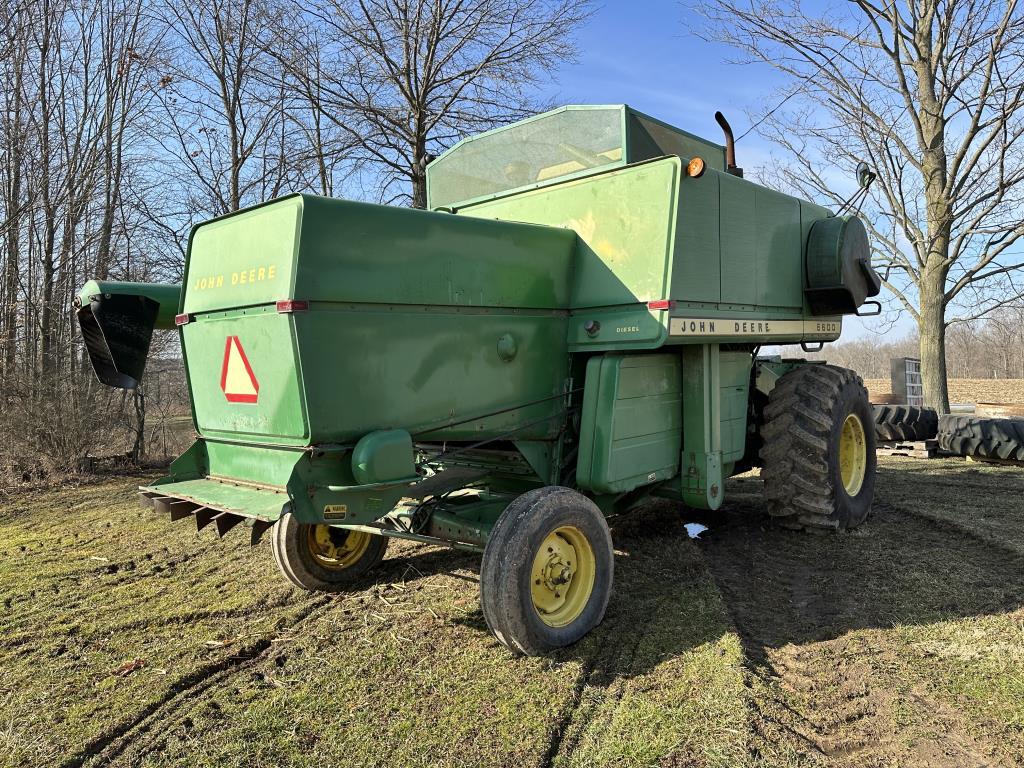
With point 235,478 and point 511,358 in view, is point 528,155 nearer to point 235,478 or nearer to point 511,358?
point 511,358

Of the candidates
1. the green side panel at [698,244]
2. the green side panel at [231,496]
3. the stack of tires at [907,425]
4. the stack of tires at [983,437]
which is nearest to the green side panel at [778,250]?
the green side panel at [698,244]

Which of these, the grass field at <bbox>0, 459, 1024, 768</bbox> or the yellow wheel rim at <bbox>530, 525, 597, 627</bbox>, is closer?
the grass field at <bbox>0, 459, 1024, 768</bbox>

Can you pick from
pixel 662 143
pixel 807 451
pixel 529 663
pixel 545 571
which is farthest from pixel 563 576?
pixel 662 143

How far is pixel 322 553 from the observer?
474 centimetres

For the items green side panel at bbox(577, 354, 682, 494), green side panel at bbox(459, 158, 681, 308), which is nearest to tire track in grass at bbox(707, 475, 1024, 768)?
green side panel at bbox(577, 354, 682, 494)

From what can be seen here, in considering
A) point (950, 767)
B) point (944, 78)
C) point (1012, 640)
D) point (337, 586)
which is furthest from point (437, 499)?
point (944, 78)

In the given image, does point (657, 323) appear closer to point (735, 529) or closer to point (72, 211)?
point (735, 529)

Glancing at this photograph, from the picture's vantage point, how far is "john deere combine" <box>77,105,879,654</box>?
341 centimetres

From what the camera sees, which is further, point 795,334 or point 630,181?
point 795,334

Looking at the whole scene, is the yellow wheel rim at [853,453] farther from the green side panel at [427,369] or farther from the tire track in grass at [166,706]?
the tire track in grass at [166,706]

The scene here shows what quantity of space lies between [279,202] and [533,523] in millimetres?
1959

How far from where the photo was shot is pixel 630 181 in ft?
14.3

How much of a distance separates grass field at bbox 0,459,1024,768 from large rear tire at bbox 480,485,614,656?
159mm

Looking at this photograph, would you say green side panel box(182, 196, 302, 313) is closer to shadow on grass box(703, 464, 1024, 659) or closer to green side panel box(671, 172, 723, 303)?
green side panel box(671, 172, 723, 303)
